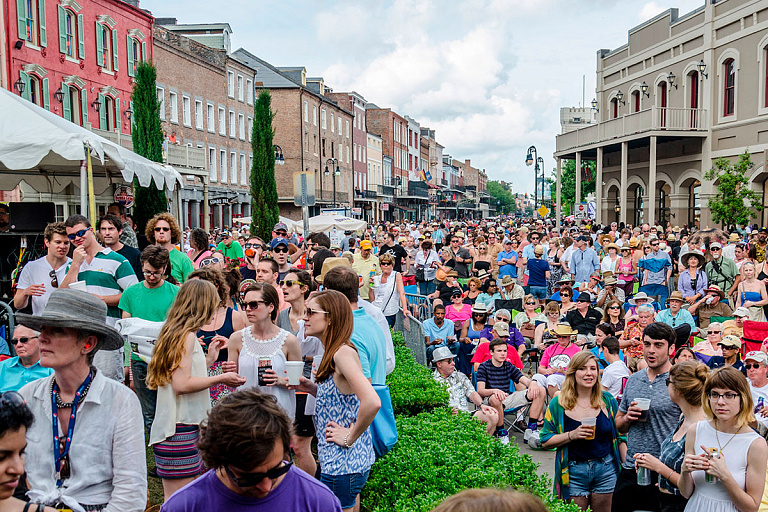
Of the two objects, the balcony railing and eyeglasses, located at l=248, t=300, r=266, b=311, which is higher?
the balcony railing

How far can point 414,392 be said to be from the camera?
6.52 m

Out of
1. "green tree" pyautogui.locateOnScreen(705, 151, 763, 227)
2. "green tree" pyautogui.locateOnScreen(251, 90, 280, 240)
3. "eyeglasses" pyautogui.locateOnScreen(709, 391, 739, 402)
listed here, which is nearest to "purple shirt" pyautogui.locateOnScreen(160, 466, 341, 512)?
"eyeglasses" pyautogui.locateOnScreen(709, 391, 739, 402)

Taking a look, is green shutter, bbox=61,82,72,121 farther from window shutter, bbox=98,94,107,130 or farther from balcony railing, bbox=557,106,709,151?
balcony railing, bbox=557,106,709,151

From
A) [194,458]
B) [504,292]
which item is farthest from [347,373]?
[504,292]

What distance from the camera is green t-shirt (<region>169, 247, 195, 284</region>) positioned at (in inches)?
293

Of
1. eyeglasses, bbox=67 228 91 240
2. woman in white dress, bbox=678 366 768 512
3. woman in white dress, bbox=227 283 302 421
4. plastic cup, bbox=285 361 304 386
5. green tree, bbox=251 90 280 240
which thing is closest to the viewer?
woman in white dress, bbox=678 366 768 512

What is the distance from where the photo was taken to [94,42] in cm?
3159

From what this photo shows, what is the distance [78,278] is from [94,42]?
29176mm

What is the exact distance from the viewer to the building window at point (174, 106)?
37984mm

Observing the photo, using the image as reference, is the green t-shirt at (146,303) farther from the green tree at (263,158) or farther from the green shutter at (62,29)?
the green shutter at (62,29)

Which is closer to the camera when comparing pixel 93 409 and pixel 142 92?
pixel 93 409

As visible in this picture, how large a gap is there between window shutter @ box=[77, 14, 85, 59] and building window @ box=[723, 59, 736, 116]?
92.4ft

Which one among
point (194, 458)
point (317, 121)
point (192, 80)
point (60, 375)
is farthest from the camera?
point (317, 121)

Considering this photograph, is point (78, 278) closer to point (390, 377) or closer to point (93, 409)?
point (390, 377)
